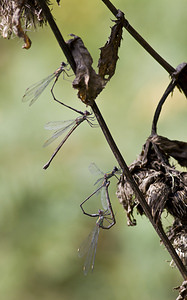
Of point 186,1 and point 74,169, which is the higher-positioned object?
point 186,1

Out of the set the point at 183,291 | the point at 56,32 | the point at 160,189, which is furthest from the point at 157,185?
the point at 56,32

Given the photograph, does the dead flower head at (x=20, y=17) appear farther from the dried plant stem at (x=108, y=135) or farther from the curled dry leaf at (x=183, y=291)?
the curled dry leaf at (x=183, y=291)

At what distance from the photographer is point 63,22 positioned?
2.49 m

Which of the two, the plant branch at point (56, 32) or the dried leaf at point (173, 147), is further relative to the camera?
the dried leaf at point (173, 147)

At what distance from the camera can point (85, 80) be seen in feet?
2.44

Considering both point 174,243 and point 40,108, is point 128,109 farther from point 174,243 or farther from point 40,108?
point 174,243

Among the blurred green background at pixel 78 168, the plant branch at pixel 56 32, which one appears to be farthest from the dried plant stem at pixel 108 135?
the blurred green background at pixel 78 168

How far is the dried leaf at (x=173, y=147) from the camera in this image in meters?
0.91

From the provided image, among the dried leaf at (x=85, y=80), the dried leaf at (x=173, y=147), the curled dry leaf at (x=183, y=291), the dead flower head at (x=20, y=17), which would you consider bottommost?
the curled dry leaf at (x=183, y=291)

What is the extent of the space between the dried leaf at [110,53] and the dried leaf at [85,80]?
0.03 metres

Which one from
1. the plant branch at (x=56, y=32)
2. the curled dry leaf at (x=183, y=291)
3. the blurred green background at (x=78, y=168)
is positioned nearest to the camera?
the plant branch at (x=56, y=32)

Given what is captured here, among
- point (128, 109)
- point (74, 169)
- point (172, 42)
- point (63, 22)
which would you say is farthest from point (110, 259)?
point (63, 22)

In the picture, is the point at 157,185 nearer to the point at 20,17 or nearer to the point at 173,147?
the point at 173,147

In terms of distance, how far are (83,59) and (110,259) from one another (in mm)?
1398
